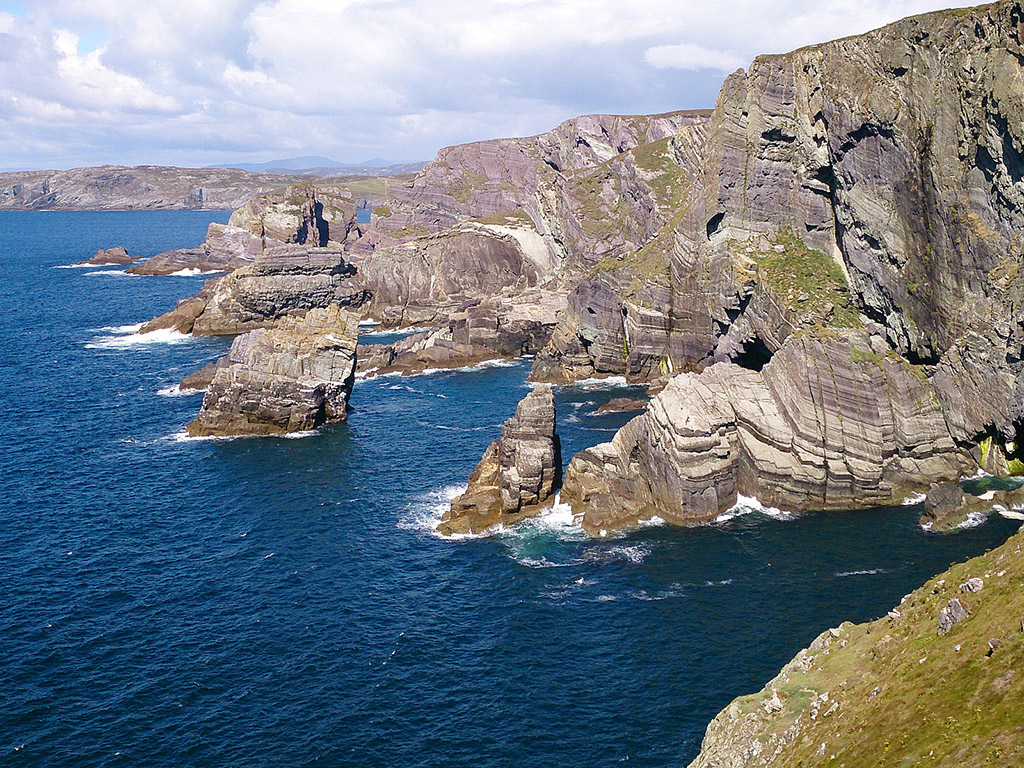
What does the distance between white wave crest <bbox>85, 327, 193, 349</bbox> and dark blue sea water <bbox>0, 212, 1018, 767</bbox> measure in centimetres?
5864

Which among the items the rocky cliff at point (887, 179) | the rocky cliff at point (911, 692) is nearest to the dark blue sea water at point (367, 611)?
the rocky cliff at point (911, 692)

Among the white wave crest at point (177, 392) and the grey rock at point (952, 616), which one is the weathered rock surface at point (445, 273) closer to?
the white wave crest at point (177, 392)

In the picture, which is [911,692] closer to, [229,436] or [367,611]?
[367,611]

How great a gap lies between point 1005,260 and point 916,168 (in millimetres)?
11272

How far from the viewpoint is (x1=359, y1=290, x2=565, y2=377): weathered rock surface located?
140 metres

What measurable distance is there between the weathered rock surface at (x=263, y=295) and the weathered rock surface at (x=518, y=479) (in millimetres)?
93897

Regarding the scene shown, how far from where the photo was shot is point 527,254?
594 feet

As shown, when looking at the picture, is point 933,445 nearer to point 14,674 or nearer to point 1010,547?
point 1010,547

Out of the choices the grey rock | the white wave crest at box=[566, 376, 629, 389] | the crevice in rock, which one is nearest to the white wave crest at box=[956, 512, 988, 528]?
the grey rock

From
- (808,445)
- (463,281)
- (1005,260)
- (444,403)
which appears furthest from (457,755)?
(463,281)

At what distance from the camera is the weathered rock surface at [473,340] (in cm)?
13950

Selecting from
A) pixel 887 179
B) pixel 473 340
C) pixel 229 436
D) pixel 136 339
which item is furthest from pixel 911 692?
pixel 136 339

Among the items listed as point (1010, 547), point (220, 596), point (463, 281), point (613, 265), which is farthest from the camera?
point (463, 281)

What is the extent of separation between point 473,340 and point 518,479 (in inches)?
2680
